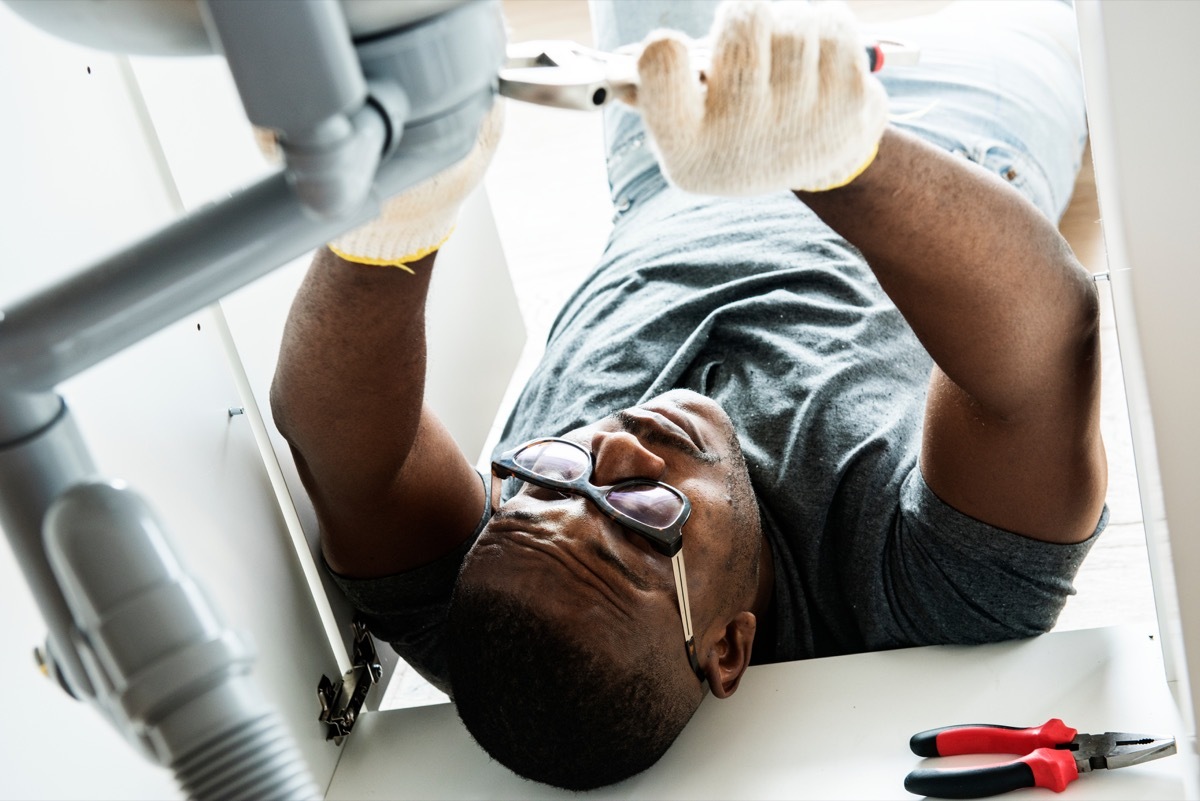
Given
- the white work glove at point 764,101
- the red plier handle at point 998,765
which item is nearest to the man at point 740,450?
the white work glove at point 764,101

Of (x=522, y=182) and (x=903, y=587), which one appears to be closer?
(x=903, y=587)

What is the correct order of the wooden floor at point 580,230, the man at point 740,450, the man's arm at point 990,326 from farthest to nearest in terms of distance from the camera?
the wooden floor at point 580,230, the man's arm at point 990,326, the man at point 740,450

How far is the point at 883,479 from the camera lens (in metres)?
0.97

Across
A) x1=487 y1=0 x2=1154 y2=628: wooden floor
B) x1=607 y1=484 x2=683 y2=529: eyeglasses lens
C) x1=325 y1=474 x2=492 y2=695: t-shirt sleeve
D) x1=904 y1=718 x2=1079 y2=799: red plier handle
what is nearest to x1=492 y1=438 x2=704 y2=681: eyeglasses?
x1=607 y1=484 x2=683 y2=529: eyeglasses lens

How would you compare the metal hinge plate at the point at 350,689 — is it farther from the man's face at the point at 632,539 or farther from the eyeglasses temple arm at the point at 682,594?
the eyeglasses temple arm at the point at 682,594

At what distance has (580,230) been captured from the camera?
2094 millimetres

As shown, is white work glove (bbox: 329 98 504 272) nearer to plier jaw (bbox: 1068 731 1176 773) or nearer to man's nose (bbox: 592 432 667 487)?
man's nose (bbox: 592 432 667 487)

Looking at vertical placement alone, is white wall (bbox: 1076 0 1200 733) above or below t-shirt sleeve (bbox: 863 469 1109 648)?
above

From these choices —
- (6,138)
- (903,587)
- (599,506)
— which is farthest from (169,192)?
(903,587)

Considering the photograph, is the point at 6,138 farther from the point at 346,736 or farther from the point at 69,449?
the point at 346,736

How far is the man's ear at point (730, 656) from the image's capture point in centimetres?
87

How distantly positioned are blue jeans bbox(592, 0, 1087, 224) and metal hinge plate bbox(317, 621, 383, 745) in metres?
0.81

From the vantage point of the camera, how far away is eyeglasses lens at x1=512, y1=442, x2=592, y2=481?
37.3 inches

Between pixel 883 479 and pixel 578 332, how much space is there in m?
0.45
